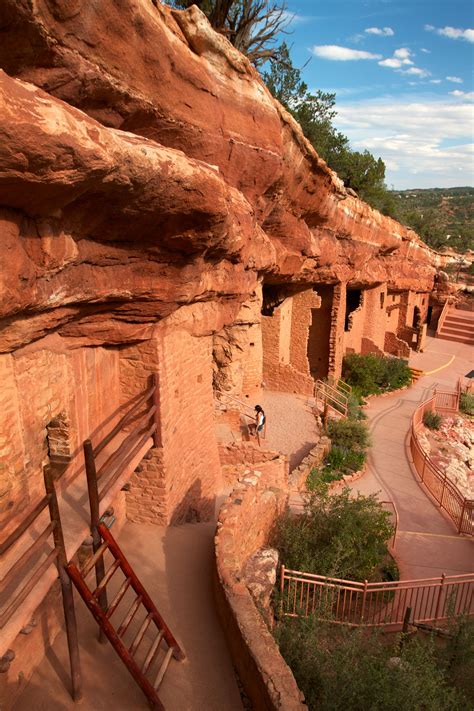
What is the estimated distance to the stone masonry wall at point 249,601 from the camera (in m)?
3.98

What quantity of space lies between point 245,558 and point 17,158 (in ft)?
17.2

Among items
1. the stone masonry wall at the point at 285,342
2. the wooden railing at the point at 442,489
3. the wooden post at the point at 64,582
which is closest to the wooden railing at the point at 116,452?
the wooden post at the point at 64,582

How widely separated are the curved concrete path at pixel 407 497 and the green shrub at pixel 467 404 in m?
1.37

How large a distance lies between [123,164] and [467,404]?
58.9 ft

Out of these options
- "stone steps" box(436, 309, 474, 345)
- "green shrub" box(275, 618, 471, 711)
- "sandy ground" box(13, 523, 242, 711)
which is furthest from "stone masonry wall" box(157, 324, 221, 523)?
"stone steps" box(436, 309, 474, 345)

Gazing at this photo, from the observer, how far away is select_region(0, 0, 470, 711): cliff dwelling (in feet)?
12.1

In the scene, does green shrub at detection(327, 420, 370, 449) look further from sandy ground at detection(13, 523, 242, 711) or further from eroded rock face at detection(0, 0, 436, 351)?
sandy ground at detection(13, 523, 242, 711)

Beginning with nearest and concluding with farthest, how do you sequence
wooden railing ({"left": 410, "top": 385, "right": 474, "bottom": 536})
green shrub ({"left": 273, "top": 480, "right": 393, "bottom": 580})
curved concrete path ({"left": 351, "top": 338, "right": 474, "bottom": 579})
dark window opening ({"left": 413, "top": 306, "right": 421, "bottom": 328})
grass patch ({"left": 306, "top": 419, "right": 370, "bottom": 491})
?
green shrub ({"left": 273, "top": 480, "right": 393, "bottom": 580}), curved concrete path ({"left": 351, "top": 338, "right": 474, "bottom": 579}), wooden railing ({"left": 410, "top": 385, "right": 474, "bottom": 536}), grass patch ({"left": 306, "top": 419, "right": 370, "bottom": 491}), dark window opening ({"left": 413, "top": 306, "right": 421, "bottom": 328})

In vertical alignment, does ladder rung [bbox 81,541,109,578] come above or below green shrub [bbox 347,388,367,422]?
above

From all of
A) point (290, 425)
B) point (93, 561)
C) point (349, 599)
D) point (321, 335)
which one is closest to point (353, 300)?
point (321, 335)

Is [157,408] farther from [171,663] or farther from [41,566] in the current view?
[41,566]

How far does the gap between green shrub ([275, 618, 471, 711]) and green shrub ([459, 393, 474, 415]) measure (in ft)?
47.3

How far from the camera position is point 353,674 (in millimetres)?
4570

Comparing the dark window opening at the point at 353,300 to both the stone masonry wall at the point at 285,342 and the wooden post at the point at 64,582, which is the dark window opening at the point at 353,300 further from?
the wooden post at the point at 64,582
